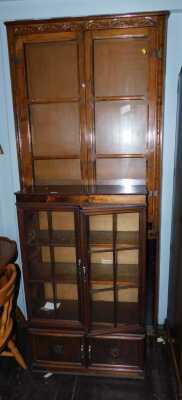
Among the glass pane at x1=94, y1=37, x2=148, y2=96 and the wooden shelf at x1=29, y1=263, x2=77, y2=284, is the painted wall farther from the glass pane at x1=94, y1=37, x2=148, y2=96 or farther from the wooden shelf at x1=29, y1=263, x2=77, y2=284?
the wooden shelf at x1=29, y1=263, x2=77, y2=284

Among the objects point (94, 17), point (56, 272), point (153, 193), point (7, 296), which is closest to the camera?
point (7, 296)

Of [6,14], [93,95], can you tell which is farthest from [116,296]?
[6,14]

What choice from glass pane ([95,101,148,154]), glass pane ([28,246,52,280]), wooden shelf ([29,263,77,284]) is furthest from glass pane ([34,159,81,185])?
wooden shelf ([29,263,77,284])

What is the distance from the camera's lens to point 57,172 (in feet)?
7.10

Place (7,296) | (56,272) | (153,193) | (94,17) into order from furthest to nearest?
1. (153,193)
2. (56,272)
3. (94,17)
4. (7,296)

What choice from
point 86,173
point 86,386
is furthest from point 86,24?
point 86,386

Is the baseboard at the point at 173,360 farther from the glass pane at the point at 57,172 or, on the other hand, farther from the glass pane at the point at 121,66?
the glass pane at the point at 121,66

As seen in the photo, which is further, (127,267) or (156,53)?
(127,267)

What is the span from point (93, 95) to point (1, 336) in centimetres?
173

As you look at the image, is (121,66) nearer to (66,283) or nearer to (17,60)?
(17,60)

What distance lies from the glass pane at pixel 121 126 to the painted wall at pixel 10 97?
18cm

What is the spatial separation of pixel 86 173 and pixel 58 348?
1.28 metres

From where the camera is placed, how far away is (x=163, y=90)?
1.95 m

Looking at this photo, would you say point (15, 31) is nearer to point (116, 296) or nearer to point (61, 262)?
point (61, 262)
